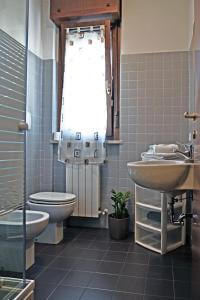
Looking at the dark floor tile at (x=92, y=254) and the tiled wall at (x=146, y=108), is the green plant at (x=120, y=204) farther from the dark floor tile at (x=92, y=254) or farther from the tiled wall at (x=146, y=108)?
the dark floor tile at (x=92, y=254)

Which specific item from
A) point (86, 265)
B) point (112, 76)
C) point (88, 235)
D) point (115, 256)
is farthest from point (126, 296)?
point (112, 76)

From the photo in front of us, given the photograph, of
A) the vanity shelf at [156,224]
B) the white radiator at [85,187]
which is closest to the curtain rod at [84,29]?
the white radiator at [85,187]

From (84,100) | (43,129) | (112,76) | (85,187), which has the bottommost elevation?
(85,187)

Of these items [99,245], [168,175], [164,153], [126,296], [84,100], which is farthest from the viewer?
[84,100]

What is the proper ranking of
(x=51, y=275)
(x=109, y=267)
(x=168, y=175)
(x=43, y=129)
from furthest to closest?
(x=43, y=129), (x=109, y=267), (x=51, y=275), (x=168, y=175)

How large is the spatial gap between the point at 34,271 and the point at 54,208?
0.57 m

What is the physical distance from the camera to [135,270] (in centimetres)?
207

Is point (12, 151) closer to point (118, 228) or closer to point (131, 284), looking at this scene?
point (131, 284)

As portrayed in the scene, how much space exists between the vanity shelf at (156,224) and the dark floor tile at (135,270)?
338 millimetres

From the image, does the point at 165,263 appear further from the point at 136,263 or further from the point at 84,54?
the point at 84,54

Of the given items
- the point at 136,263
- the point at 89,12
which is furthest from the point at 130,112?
the point at 136,263

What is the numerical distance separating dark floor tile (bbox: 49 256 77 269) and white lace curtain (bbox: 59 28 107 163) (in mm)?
1049

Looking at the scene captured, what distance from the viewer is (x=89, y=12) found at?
293cm

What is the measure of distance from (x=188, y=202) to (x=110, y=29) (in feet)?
6.39
